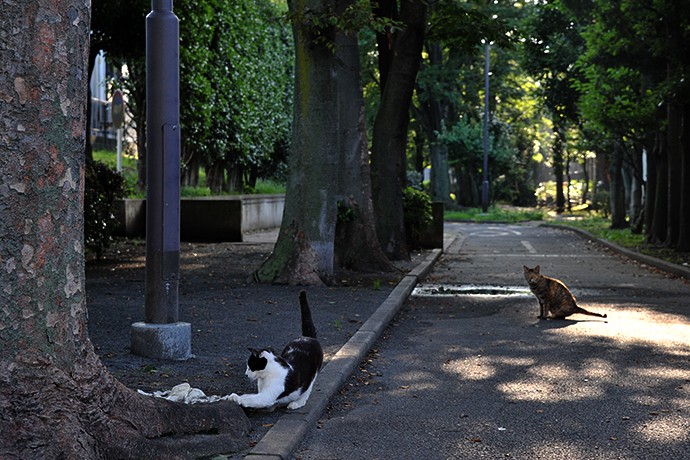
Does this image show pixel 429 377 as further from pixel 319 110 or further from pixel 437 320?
pixel 319 110

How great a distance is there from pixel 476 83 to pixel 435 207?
28.9m

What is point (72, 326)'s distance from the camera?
15.6 feet

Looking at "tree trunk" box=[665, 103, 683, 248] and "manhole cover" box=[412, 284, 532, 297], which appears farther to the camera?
"tree trunk" box=[665, 103, 683, 248]

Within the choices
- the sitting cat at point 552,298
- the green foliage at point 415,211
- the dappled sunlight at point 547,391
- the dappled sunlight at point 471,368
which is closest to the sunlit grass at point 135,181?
the green foliage at point 415,211

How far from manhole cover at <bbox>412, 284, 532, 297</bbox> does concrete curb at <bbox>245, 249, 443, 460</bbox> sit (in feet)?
7.42

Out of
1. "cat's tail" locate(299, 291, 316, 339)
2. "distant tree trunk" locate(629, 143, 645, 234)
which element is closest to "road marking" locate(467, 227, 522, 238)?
"distant tree trunk" locate(629, 143, 645, 234)

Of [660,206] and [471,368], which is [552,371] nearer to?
[471,368]

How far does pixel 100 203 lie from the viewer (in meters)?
16.8

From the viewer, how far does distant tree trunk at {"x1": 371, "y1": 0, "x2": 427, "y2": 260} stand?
61.8 ft

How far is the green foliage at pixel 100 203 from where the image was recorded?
16469 mm

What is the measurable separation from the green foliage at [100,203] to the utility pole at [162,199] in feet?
27.9

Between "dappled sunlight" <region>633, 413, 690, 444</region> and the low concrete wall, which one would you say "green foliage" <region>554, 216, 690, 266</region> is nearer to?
the low concrete wall

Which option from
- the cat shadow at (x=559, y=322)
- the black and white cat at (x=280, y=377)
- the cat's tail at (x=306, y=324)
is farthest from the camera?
the cat shadow at (x=559, y=322)

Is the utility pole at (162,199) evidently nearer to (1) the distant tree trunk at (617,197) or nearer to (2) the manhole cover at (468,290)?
(2) the manhole cover at (468,290)
